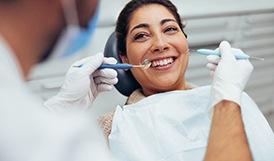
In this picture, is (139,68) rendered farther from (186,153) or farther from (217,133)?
(217,133)

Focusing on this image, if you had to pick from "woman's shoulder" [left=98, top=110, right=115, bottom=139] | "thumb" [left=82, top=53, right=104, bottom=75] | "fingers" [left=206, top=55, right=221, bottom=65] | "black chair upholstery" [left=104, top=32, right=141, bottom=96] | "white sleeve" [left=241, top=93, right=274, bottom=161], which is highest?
"thumb" [left=82, top=53, right=104, bottom=75]

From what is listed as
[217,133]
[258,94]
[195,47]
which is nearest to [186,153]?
[217,133]

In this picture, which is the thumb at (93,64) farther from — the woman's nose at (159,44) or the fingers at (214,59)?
the fingers at (214,59)

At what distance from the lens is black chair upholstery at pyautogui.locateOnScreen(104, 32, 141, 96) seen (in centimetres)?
165

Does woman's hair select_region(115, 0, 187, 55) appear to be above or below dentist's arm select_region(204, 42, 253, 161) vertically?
above

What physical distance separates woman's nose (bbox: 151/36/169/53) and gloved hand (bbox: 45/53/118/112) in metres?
0.20

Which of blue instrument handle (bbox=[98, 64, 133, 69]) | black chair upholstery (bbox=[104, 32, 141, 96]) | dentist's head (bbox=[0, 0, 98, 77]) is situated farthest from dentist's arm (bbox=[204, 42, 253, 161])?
dentist's head (bbox=[0, 0, 98, 77])

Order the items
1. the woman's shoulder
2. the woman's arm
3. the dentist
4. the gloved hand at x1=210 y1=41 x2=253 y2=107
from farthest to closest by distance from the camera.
→ the woman's shoulder, the gloved hand at x1=210 y1=41 x2=253 y2=107, the woman's arm, the dentist

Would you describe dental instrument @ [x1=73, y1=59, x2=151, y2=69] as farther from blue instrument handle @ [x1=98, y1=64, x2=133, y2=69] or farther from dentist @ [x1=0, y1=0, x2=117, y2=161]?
dentist @ [x1=0, y1=0, x2=117, y2=161]

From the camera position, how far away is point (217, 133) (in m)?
1.07

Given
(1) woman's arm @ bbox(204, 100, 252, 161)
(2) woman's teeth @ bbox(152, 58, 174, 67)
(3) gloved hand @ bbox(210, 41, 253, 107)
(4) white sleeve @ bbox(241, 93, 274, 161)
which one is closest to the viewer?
(1) woman's arm @ bbox(204, 100, 252, 161)

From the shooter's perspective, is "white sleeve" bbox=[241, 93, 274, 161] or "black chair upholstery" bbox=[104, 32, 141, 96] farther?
"black chair upholstery" bbox=[104, 32, 141, 96]

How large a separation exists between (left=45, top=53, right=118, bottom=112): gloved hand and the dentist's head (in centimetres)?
79

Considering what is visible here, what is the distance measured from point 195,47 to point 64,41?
1716mm
